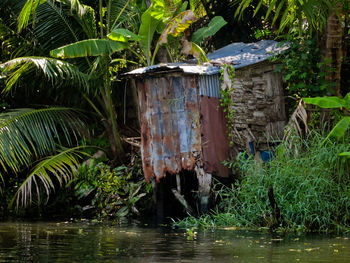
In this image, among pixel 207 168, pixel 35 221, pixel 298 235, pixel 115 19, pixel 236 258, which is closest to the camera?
pixel 236 258

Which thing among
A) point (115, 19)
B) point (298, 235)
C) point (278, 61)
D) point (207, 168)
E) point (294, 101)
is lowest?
point (298, 235)

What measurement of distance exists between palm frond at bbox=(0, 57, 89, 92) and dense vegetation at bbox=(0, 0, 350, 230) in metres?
0.03

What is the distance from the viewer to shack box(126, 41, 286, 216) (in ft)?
34.4

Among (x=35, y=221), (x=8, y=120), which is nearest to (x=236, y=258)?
(x=35, y=221)

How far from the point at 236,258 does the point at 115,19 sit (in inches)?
318

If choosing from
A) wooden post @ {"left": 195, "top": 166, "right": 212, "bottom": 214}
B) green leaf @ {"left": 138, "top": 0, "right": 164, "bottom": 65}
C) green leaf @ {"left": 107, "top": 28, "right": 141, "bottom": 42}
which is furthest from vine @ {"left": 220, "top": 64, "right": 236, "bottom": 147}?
green leaf @ {"left": 107, "top": 28, "right": 141, "bottom": 42}

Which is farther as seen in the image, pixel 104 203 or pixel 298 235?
pixel 104 203

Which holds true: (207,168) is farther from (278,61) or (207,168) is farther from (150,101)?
(278,61)

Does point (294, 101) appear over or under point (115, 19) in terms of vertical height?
under

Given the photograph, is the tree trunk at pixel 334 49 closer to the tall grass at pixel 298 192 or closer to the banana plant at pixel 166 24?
the tall grass at pixel 298 192

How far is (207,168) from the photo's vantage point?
10438 mm

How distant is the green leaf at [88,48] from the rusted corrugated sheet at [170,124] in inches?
50.7

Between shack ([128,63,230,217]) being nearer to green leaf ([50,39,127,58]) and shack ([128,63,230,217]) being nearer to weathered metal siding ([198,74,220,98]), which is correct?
weathered metal siding ([198,74,220,98])

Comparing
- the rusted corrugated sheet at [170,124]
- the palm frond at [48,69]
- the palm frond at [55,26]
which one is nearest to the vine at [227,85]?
the rusted corrugated sheet at [170,124]
